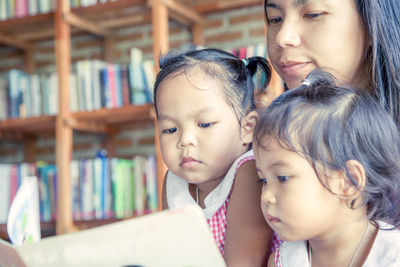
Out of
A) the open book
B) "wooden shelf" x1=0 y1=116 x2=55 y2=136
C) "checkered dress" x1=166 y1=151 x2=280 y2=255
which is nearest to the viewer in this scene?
the open book

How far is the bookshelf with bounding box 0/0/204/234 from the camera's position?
2973mm

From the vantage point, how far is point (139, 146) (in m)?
3.54

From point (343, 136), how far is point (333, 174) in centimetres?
7

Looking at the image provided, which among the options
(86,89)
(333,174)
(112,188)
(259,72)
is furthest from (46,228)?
(333,174)

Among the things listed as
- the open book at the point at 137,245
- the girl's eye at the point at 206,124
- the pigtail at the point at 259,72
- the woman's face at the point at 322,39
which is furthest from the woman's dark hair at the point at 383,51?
the open book at the point at 137,245

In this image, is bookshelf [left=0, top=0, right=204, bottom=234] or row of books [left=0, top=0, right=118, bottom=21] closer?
bookshelf [left=0, top=0, right=204, bottom=234]

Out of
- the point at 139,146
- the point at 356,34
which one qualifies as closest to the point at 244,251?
the point at 356,34

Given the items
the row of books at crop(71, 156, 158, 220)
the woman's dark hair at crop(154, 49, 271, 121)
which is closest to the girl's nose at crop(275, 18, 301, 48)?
the woman's dark hair at crop(154, 49, 271, 121)

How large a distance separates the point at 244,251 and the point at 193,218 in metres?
0.34

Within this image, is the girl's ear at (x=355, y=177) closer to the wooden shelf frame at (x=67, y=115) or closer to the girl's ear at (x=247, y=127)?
the girl's ear at (x=247, y=127)

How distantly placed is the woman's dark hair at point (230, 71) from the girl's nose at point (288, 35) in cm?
11

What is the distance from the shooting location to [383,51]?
113 centimetres

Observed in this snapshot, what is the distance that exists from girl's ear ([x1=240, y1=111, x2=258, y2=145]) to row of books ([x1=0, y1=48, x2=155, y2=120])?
1.84 metres

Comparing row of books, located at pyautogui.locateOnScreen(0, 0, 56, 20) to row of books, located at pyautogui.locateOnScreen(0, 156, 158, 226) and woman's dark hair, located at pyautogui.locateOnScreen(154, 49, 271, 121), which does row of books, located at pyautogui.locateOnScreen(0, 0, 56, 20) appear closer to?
row of books, located at pyautogui.locateOnScreen(0, 156, 158, 226)
